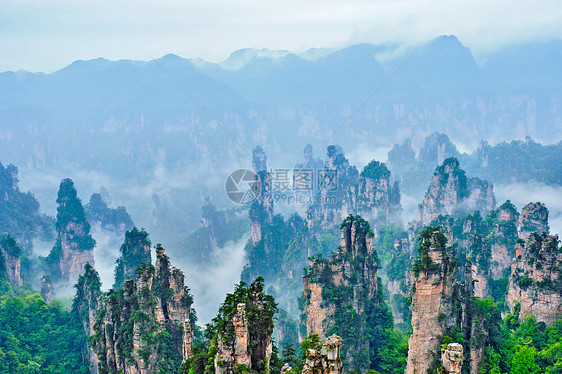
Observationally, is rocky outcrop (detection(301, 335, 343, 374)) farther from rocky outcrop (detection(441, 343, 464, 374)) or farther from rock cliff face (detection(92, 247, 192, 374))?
rock cliff face (detection(92, 247, 192, 374))

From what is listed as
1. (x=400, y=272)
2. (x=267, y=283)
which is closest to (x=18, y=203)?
(x=267, y=283)

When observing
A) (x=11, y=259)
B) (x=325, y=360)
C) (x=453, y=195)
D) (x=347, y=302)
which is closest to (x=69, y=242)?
(x=11, y=259)

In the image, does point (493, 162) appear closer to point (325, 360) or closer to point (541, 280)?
point (541, 280)

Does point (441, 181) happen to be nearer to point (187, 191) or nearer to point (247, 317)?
point (247, 317)

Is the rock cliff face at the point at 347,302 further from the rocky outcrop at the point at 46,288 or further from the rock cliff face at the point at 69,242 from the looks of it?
the rock cliff face at the point at 69,242

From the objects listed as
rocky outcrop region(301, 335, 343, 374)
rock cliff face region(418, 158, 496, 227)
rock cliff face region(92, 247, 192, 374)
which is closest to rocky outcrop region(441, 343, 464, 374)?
rocky outcrop region(301, 335, 343, 374)

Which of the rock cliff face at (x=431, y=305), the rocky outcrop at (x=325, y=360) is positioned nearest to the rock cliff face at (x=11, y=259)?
the rock cliff face at (x=431, y=305)
